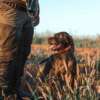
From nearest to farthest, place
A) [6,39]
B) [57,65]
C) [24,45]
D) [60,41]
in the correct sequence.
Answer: [6,39] → [24,45] → [57,65] → [60,41]

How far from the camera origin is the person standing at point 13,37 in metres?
5.31

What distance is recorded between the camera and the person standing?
17.4 feet

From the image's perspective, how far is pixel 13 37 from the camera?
5336mm

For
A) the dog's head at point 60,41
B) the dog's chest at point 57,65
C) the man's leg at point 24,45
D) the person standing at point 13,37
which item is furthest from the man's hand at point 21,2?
the dog's head at point 60,41

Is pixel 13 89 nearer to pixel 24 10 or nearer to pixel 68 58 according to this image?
pixel 24 10

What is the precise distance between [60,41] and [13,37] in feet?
7.70

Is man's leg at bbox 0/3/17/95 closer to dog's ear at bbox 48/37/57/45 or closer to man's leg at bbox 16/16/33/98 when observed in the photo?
man's leg at bbox 16/16/33/98

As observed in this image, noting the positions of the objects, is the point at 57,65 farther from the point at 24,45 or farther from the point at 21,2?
the point at 21,2

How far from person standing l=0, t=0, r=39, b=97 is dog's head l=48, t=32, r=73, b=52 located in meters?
2.00

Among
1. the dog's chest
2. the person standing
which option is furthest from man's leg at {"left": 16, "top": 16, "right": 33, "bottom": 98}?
the dog's chest

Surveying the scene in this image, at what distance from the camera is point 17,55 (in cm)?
546

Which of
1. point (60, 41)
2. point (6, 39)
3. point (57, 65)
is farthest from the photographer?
point (60, 41)

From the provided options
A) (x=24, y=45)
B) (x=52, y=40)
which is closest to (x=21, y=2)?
(x=24, y=45)

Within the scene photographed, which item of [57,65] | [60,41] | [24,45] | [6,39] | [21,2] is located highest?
[21,2]
